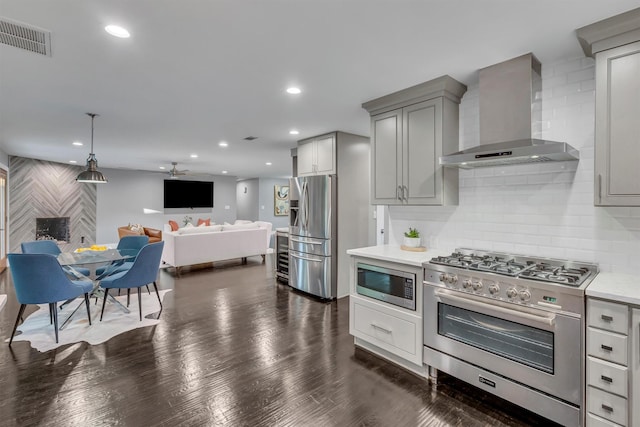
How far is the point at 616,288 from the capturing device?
1.80m

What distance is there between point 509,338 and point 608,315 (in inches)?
22.1

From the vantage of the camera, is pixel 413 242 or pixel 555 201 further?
pixel 413 242

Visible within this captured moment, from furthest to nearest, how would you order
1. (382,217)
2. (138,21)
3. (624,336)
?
1. (382,217)
2. (138,21)
3. (624,336)

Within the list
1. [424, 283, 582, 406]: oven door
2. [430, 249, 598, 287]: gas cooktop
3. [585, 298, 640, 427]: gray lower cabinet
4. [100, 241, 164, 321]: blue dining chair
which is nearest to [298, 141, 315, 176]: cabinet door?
[100, 241, 164, 321]: blue dining chair

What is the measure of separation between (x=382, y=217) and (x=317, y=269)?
136 centimetres

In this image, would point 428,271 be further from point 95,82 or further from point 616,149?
point 95,82

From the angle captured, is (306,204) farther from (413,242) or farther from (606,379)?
(606,379)

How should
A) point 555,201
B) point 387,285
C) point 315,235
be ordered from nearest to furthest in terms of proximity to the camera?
1. point 555,201
2. point 387,285
3. point 315,235

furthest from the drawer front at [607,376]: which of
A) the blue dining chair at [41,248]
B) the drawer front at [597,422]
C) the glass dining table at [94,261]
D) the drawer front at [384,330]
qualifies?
the blue dining chair at [41,248]

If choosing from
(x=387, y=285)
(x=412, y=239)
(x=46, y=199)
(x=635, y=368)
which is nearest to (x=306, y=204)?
(x=412, y=239)

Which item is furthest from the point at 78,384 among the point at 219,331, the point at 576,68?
the point at 576,68

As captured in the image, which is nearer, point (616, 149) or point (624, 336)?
point (624, 336)

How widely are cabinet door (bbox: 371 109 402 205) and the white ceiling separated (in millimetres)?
299

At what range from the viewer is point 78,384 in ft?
8.07
